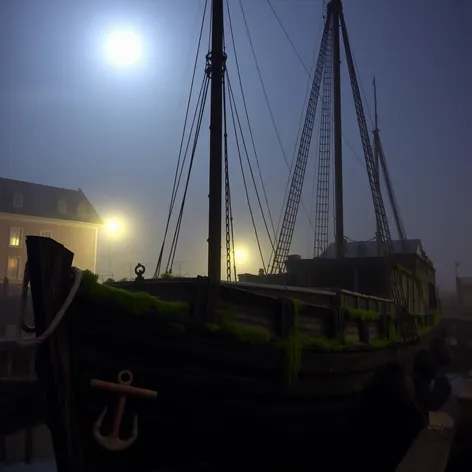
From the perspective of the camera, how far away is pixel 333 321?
741cm

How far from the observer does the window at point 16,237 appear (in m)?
39.5

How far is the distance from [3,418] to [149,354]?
13297 mm

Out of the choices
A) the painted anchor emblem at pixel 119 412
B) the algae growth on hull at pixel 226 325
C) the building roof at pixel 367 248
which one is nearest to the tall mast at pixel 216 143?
the algae growth on hull at pixel 226 325

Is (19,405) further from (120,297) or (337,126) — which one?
(337,126)

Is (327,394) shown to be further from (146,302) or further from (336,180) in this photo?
(336,180)

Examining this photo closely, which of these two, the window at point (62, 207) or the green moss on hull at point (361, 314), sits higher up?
the window at point (62, 207)

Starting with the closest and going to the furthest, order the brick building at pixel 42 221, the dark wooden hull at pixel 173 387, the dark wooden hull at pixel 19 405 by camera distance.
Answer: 1. the dark wooden hull at pixel 173 387
2. the dark wooden hull at pixel 19 405
3. the brick building at pixel 42 221

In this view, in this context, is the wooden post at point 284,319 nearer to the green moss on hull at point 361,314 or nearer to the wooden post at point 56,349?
the green moss on hull at point 361,314

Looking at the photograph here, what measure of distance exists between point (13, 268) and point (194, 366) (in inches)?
1487

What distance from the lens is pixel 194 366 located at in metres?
5.71

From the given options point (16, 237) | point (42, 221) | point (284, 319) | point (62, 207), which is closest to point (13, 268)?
point (16, 237)

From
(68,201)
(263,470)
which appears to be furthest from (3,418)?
(68,201)

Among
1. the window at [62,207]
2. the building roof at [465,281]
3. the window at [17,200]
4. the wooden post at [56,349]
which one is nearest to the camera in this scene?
the wooden post at [56,349]

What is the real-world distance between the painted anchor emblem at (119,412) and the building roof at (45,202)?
3876cm
